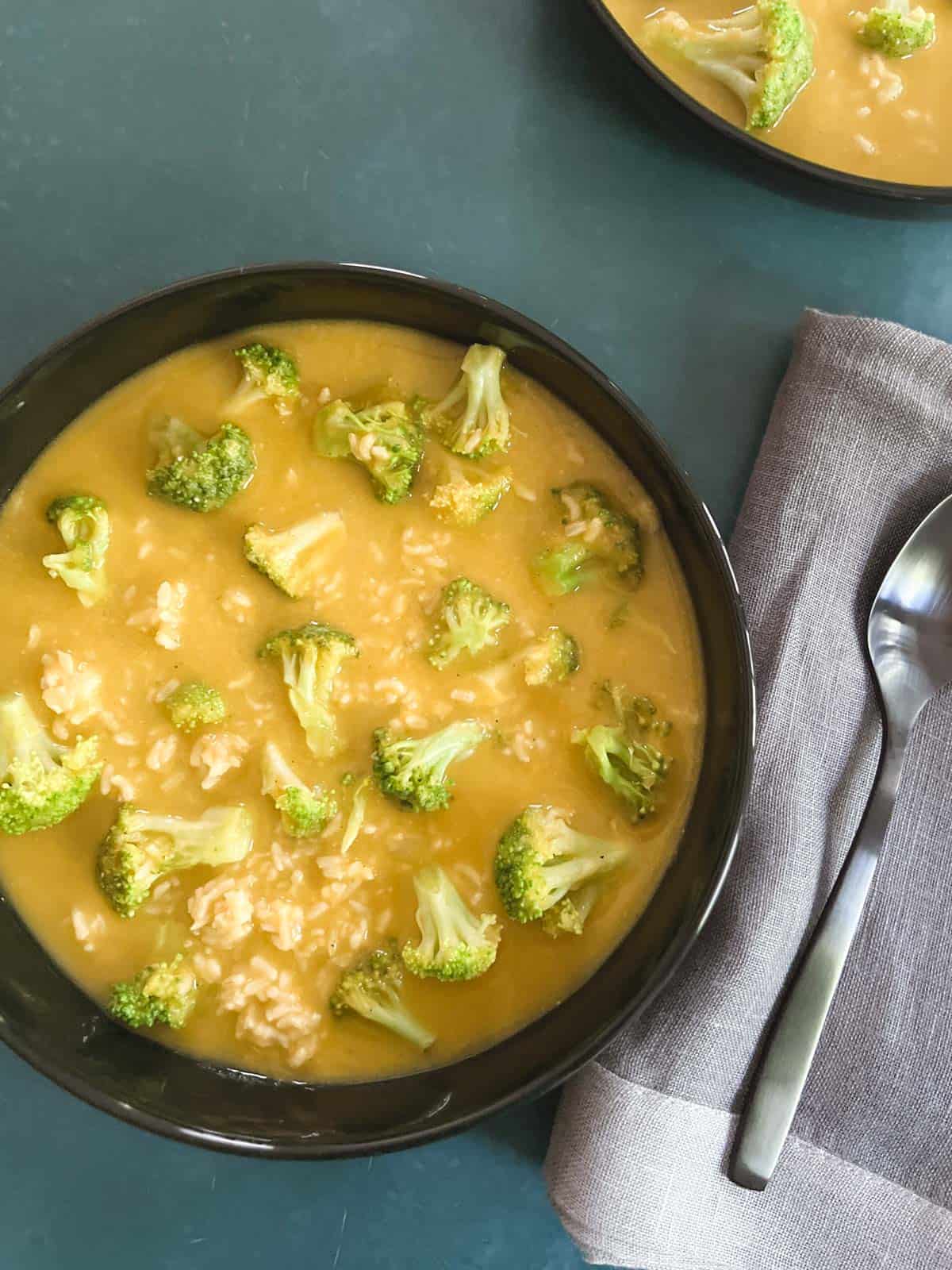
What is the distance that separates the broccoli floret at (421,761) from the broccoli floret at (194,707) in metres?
0.32

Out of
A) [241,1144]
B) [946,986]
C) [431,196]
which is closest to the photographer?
[241,1144]

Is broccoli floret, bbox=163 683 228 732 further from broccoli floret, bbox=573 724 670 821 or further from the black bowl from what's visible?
broccoli floret, bbox=573 724 670 821

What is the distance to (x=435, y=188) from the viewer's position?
2.69 metres

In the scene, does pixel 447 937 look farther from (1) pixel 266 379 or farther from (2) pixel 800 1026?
(1) pixel 266 379

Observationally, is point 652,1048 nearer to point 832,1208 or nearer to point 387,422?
point 832,1208

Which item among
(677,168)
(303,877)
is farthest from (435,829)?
(677,168)

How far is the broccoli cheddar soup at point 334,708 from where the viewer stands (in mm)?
2320

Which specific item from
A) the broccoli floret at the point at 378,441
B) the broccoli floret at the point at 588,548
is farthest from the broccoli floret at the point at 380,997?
the broccoli floret at the point at 378,441

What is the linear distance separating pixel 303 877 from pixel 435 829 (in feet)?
0.93

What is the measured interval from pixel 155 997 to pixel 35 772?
1.64ft

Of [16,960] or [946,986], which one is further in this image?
[946,986]

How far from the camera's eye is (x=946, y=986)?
Result: 8.12ft

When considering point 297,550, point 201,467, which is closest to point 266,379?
point 201,467

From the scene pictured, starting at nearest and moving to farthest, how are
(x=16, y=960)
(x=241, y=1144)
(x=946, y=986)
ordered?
(x=241, y=1144) → (x=16, y=960) → (x=946, y=986)
